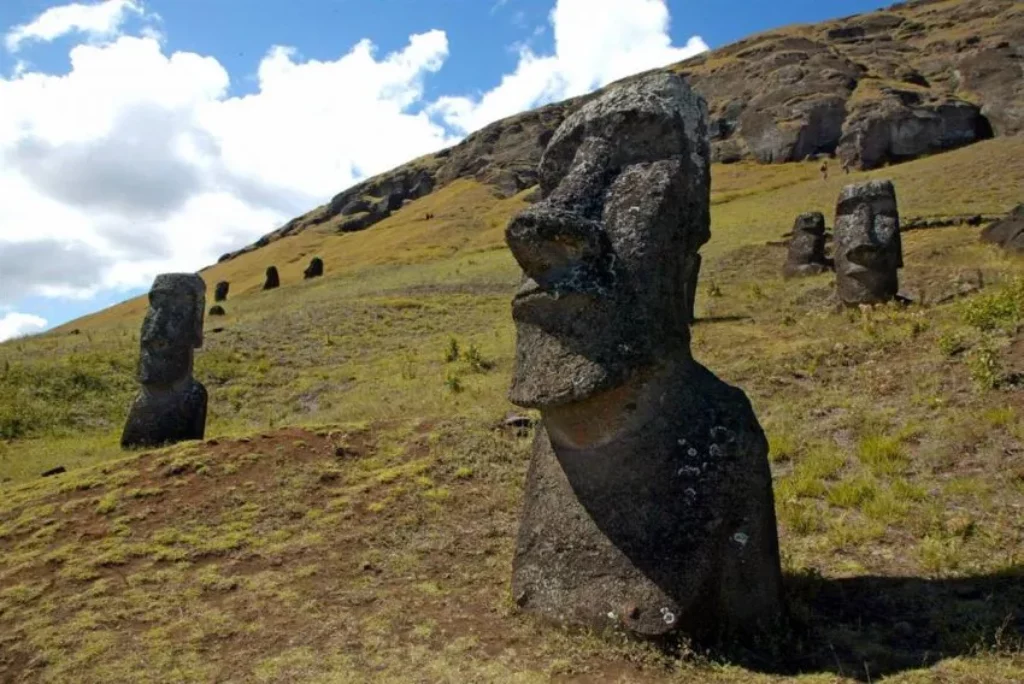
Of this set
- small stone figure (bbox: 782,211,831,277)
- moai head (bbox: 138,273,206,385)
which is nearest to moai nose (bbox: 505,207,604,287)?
moai head (bbox: 138,273,206,385)

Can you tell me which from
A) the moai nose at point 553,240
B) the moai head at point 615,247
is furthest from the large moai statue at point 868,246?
the moai nose at point 553,240

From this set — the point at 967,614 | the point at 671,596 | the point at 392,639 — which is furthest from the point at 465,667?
the point at 967,614

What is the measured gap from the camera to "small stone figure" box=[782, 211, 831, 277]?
88.6 ft

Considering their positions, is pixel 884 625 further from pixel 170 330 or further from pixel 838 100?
pixel 838 100

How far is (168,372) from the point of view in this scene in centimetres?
1429

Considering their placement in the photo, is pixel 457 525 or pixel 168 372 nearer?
pixel 457 525

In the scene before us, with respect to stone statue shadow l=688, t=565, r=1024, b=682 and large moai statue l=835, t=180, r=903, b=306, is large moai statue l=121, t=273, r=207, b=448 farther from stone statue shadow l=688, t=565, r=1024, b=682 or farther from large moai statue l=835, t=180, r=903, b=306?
large moai statue l=835, t=180, r=903, b=306

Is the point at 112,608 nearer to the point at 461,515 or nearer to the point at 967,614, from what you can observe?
the point at 461,515

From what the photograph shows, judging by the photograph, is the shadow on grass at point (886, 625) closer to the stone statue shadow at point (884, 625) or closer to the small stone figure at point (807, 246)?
the stone statue shadow at point (884, 625)

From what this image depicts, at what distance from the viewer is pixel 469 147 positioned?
401 ft

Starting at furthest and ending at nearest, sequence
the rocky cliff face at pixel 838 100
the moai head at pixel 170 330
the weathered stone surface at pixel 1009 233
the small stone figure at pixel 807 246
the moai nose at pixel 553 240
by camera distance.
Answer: the rocky cliff face at pixel 838 100 < the small stone figure at pixel 807 246 < the weathered stone surface at pixel 1009 233 < the moai head at pixel 170 330 < the moai nose at pixel 553 240

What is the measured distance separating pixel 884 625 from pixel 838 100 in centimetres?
7443

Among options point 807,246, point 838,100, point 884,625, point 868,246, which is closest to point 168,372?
point 884,625

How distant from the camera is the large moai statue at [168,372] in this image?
14.0m
